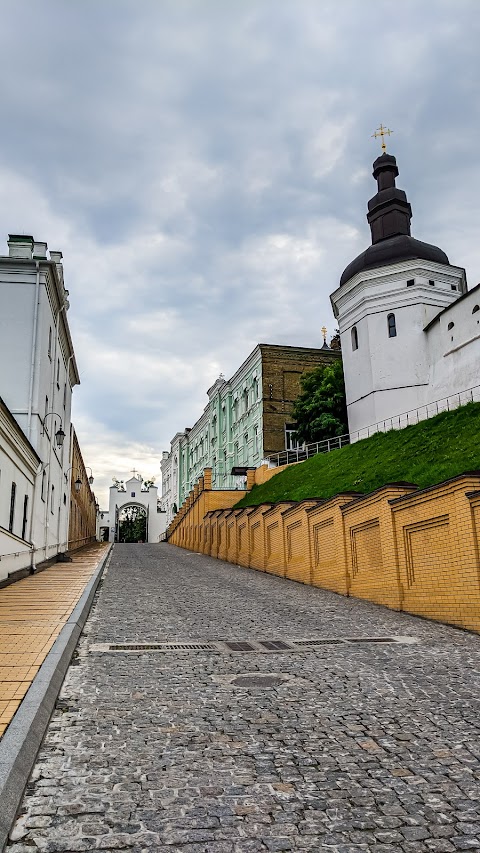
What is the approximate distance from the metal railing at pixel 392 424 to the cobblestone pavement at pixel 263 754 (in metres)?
24.0

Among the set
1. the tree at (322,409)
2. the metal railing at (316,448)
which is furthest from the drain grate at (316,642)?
the tree at (322,409)

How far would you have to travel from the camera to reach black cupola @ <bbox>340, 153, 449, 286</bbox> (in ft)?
129

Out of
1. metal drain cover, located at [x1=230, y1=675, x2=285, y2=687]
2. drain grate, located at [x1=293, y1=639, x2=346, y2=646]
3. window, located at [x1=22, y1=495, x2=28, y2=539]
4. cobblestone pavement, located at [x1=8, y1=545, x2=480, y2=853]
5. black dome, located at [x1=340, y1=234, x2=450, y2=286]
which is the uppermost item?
black dome, located at [x1=340, y1=234, x2=450, y2=286]

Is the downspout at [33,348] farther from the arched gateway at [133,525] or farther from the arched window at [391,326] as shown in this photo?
the arched gateway at [133,525]

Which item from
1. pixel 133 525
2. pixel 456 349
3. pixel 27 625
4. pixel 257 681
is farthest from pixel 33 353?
pixel 133 525

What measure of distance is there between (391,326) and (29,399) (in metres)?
24.7

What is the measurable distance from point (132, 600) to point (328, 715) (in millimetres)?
8896

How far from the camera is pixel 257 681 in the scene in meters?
6.68

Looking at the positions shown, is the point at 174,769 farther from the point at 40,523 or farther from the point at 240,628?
the point at 40,523

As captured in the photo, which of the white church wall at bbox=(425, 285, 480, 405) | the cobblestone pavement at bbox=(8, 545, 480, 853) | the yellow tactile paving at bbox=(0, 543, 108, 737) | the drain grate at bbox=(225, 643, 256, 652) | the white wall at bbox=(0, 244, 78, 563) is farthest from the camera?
the white church wall at bbox=(425, 285, 480, 405)

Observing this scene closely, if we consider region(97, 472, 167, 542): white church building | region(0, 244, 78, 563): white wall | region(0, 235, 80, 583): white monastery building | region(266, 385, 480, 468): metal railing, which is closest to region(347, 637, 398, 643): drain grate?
region(0, 235, 80, 583): white monastery building

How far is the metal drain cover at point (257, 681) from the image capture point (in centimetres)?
655

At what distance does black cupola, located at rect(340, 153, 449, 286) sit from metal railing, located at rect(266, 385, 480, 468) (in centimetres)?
990

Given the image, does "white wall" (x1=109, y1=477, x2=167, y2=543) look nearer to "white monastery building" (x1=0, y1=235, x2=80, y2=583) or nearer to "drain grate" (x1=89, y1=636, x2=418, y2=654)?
"white monastery building" (x1=0, y1=235, x2=80, y2=583)
